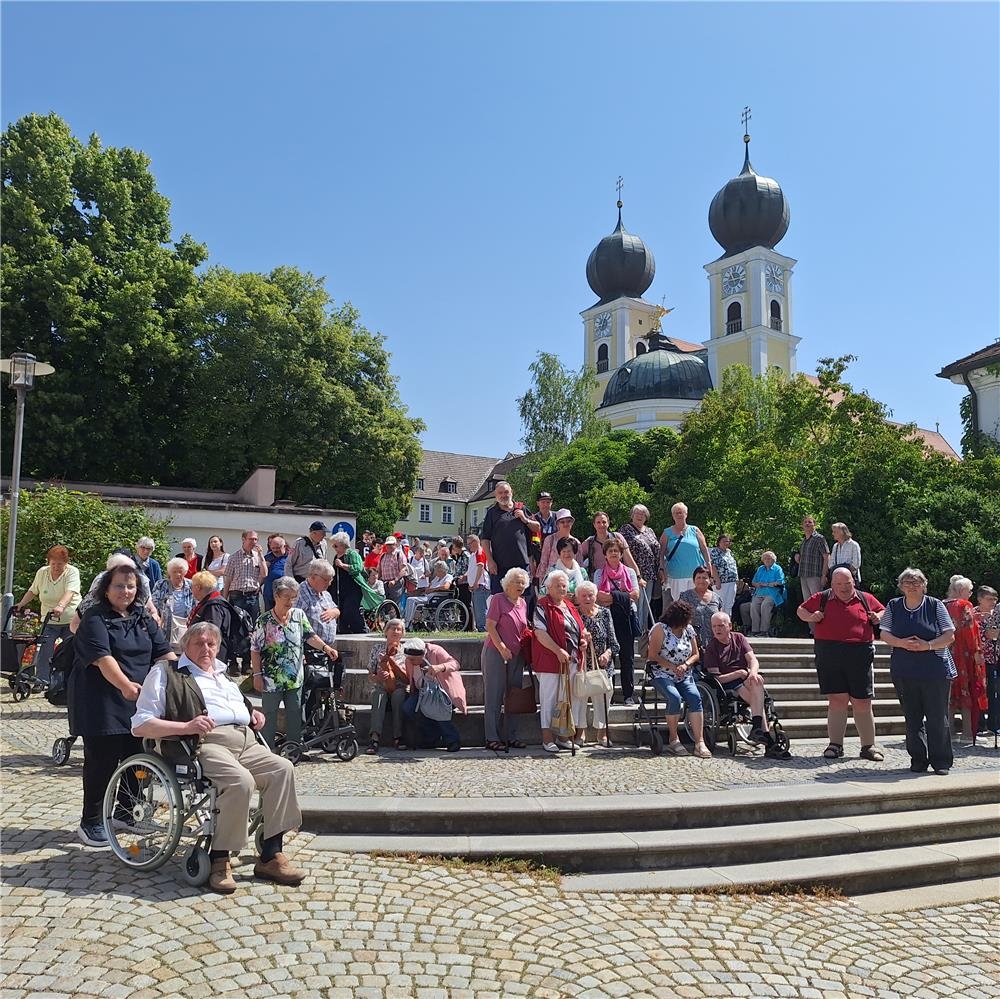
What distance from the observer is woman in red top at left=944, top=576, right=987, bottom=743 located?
10.4 metres

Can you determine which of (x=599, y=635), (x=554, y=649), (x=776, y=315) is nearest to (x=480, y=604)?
(x=599, y=635)

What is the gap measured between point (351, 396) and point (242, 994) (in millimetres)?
30269

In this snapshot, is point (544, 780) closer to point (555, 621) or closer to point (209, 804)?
point (555, 621)

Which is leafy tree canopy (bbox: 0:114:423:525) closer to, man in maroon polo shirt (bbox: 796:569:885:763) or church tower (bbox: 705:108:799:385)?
man in maroon polo shirt (bbox: 796:569:885:763)

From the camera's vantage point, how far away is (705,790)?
24.3 feet

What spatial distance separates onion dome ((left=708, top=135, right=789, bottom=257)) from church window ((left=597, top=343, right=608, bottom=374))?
18.5 m

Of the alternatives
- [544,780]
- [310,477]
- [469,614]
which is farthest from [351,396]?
[544,780]

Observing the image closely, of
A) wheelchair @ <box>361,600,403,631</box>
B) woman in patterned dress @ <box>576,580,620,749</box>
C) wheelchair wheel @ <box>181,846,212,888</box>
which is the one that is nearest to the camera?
wheelchair wheel @ <box>181,846,212,888</box>

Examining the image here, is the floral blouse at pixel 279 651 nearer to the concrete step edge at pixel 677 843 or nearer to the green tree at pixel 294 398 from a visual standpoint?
the concrete step edge at pixel 677 843

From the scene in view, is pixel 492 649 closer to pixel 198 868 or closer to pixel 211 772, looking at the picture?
pixel 211 772

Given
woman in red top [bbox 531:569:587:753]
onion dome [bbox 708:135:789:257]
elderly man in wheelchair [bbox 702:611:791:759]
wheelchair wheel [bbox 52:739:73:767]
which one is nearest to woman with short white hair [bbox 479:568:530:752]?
woman in red top [bbox 531:569:587:753]

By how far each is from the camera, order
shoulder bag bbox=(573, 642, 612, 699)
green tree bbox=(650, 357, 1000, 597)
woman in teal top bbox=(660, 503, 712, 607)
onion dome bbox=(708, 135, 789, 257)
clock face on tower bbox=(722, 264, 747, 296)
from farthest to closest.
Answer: clock face on tower bbox=(722, 264, 747, 296) → onion dome bbox=(708, 135, 789, 257) → green tree bbox=(650, 357, 1000, 597) → woman in teal top bbox=(660, 503, 712, 607) → shoulder bag bbox=(573, 642, 612, 699)

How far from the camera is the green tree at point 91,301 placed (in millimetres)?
27203

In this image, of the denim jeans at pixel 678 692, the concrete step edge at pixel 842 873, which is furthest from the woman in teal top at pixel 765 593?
the concrete step edge at pixel 842 873
